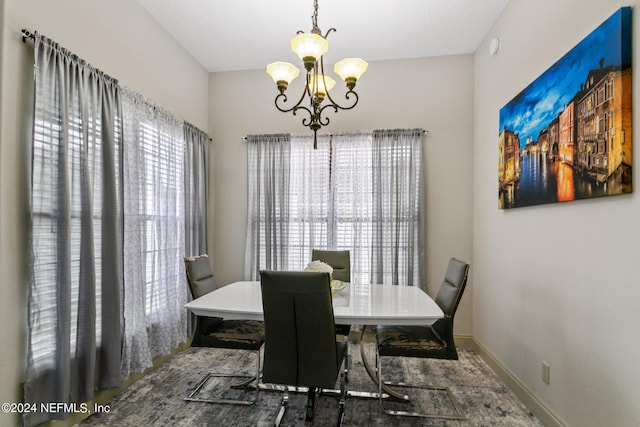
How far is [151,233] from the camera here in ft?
9.30

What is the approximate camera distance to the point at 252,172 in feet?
12.7

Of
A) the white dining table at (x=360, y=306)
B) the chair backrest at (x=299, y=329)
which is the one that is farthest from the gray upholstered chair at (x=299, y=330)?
the white dining table at (x=360, y=306)

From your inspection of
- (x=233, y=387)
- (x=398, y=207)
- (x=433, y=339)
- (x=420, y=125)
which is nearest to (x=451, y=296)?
(x=433, y=339)

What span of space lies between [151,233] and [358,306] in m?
1.87

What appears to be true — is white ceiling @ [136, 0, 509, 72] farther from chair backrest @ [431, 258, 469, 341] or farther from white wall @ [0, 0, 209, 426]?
chair backrest @ [431, 258, 469, 341]

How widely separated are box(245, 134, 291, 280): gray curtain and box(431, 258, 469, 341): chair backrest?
1.90 metres

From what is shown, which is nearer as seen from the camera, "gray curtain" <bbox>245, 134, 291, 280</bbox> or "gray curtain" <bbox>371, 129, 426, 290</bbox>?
"gray curtain" <bbox>371, 129, 426, 290</bbox>

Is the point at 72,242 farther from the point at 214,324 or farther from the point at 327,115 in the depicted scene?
the point at 327,115

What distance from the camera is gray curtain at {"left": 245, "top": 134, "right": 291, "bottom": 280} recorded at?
3.78 meters

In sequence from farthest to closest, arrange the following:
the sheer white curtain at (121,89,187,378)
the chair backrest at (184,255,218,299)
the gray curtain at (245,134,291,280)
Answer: the gray curtain at (245,134,291,280)
the sheer white curtain at (121,89,187,378)
the chair backrest at (184,255,218,299)

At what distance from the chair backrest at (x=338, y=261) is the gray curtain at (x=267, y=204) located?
72 cm

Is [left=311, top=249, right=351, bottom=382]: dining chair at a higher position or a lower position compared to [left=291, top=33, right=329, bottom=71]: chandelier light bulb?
lower

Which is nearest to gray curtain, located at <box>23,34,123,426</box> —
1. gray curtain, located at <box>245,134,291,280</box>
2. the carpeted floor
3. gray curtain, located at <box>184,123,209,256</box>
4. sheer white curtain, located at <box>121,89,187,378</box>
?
sheer white curtain, located at <box>121,89,187,378</box>

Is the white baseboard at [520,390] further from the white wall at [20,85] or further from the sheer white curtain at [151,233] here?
the white wall at [20,85]
